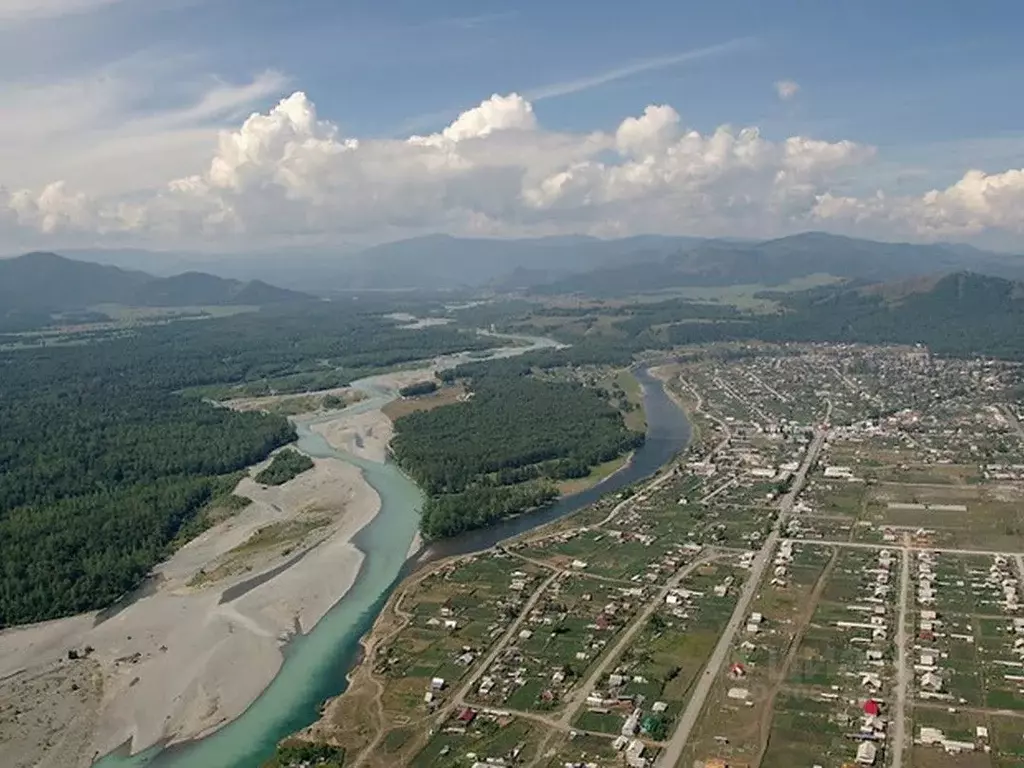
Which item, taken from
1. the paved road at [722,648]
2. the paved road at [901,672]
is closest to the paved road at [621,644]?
the paved road at [722,648]

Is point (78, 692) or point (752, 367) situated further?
point (752, 367)

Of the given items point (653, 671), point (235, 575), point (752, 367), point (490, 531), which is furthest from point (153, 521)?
point (752, 367)

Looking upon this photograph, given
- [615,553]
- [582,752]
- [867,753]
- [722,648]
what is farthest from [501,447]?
[867,753]

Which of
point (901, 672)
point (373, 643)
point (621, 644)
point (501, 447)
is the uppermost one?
point (501, 447)

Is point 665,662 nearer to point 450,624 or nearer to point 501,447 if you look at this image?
point 450,624

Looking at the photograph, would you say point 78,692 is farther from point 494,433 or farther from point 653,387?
point 653,387

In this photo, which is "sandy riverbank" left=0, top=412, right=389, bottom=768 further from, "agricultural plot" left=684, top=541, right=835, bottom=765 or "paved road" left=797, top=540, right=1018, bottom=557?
"paved road" left=797, top=540, right=1018, bottom=557

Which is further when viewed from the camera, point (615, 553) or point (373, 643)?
point (615, 553)

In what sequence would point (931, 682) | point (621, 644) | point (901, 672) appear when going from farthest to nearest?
point (621, 644), point (901, 672), point (931, 682)
